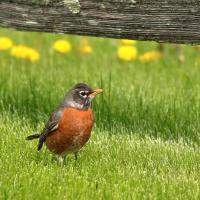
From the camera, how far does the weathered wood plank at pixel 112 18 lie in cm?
641

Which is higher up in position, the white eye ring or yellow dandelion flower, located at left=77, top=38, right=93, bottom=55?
the white eye ring

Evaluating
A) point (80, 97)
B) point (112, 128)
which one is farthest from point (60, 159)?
point (112, 128)

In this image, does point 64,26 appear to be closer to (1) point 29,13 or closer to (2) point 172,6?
(1) point 29,13

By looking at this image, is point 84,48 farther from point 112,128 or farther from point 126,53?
point 112,128

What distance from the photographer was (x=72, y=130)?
6145 millimetres

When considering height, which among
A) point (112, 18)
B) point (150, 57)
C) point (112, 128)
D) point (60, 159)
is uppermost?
point (112, 18)

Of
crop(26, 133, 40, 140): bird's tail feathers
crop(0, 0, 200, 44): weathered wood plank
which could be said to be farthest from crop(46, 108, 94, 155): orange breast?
crop(0, 0, 200, 44): weathered wood plank

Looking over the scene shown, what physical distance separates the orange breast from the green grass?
0.20 meters

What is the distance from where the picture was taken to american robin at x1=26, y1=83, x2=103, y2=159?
615cm

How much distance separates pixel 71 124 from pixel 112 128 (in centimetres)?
140

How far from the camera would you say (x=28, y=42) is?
11805mm

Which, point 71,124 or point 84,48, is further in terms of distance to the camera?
point 84,48

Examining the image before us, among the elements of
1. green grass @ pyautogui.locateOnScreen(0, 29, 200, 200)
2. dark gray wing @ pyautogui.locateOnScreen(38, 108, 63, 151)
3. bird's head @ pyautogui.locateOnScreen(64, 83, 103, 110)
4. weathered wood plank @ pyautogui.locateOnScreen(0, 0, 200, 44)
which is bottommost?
green grass @ pyautogui.locateOnScreen(0, 29, 200, 200)

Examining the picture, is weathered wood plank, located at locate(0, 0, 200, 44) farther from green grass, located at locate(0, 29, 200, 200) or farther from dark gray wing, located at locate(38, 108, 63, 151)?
green grass, located at locate(0, 29, 200, 200)
